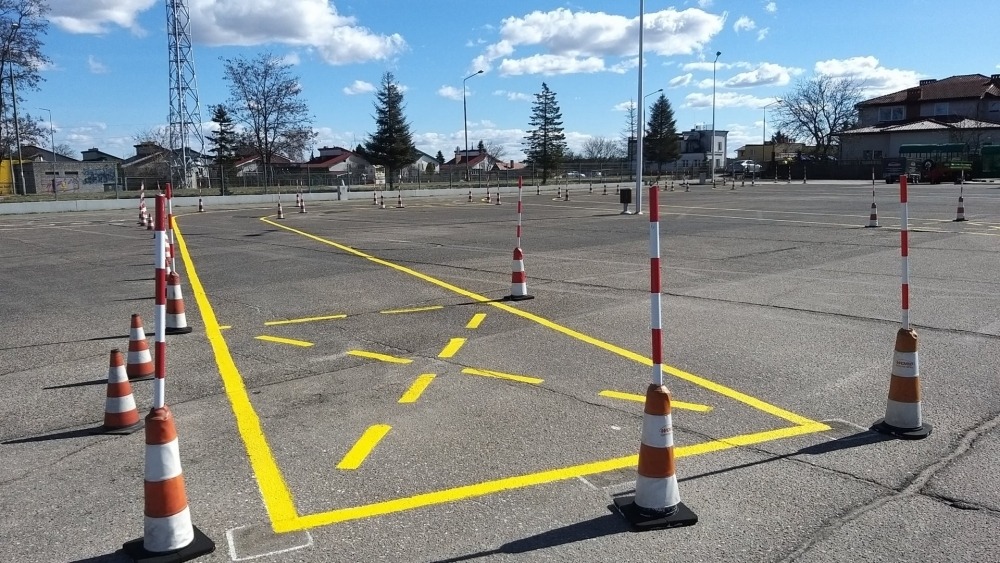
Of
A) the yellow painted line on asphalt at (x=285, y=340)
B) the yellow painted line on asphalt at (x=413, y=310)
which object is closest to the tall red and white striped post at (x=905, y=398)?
the yellow painted line on asphalt at (x=285, y=340)

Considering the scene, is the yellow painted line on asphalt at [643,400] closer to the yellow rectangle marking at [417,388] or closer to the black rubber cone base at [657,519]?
the yellow rectangle marking at [417,388]

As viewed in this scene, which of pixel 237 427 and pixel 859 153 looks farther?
pixel 859 153

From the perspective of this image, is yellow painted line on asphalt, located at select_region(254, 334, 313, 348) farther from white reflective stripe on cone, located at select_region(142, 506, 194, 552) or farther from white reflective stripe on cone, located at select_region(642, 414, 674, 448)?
white reflective stripe on cone, located at select_region(642, 414, 674, 448)

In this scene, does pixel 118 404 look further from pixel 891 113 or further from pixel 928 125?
pixel 891 113

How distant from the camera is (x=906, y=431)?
16.5ft

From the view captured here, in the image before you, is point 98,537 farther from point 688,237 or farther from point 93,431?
point 688,237

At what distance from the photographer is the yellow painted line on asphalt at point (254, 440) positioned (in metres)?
4.04

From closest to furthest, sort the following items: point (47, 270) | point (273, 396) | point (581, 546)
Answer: point (581, 546), point (273, 396), point (47, 270)

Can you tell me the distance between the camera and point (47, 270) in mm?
14539

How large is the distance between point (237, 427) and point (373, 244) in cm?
1341

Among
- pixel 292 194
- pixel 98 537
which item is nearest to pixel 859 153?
pixel 292 194

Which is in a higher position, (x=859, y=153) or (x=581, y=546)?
(x=859, y=153)

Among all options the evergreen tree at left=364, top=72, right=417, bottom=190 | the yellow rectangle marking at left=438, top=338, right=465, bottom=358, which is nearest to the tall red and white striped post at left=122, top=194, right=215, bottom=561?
the yellow rectangle marking at left=438, top=338, right=465, bottom=358

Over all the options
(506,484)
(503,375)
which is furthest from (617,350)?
(506,484)
